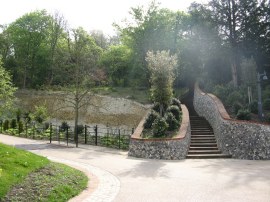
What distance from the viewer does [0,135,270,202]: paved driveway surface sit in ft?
31.3

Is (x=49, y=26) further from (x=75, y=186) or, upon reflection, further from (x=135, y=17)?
(x=75, y=186)

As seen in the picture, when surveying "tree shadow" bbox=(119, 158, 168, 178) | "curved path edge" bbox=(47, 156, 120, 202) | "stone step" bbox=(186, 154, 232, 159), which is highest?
"stone step" bbox=(186, 154, 232, 159)

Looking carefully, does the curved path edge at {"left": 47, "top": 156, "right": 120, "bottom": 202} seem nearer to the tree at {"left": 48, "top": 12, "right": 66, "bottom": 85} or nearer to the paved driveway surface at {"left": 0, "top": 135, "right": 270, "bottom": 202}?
the paved driveway surface at {"left": 0, "top": 135, "right": 270, "bottom": 202}

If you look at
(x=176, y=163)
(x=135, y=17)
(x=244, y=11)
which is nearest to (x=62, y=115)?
(x=135, y=17)

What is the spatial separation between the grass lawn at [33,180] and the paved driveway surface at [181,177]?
1.45m

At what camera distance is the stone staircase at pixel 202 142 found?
1795 cm

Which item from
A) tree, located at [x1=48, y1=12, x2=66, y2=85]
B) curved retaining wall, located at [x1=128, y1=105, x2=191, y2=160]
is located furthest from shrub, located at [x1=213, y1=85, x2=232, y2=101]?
tree, located at [x1=48, y1=12, x2=66, y2=85]

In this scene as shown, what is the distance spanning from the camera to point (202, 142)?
2044 cm

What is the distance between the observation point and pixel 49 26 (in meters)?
48.4

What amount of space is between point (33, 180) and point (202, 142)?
13.1 meters

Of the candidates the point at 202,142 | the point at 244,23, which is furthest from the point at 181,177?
the point at 244,23

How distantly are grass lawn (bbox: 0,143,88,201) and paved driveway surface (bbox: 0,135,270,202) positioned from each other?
4.75 feet

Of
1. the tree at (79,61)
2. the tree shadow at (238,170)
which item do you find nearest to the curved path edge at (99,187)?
the tree shadow at (238,170)

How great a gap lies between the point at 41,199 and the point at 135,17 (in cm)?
3071
